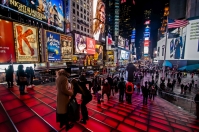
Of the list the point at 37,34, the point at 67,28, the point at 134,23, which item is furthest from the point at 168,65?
the point at 134,23

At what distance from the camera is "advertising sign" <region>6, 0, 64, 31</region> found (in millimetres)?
14169

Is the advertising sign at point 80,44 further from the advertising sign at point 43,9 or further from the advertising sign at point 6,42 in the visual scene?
the advertising sign at point 6,42

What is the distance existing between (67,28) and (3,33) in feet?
60.9

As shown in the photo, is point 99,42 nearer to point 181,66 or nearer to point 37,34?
point 37,34

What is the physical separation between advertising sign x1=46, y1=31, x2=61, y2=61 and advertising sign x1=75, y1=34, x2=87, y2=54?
594 cm

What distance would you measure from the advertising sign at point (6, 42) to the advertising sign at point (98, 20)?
100ft

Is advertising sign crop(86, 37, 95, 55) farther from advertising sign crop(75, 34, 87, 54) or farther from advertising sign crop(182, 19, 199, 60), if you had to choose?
advertising sign crop(182, 19, 199, 60)

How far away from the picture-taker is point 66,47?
2312 cm

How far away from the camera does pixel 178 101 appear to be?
37.0ft

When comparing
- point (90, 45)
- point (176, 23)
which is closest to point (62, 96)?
point (176, 23)

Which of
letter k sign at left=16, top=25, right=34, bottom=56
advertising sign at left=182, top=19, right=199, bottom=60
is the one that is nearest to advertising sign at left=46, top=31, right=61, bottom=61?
letter k sign at left=16, top=25, right=34, bottom=56

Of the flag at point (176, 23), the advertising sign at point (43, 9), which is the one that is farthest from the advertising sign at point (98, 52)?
the flag at point (176, 23)

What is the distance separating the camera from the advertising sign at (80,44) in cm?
2626

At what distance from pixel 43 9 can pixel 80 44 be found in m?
11.6
